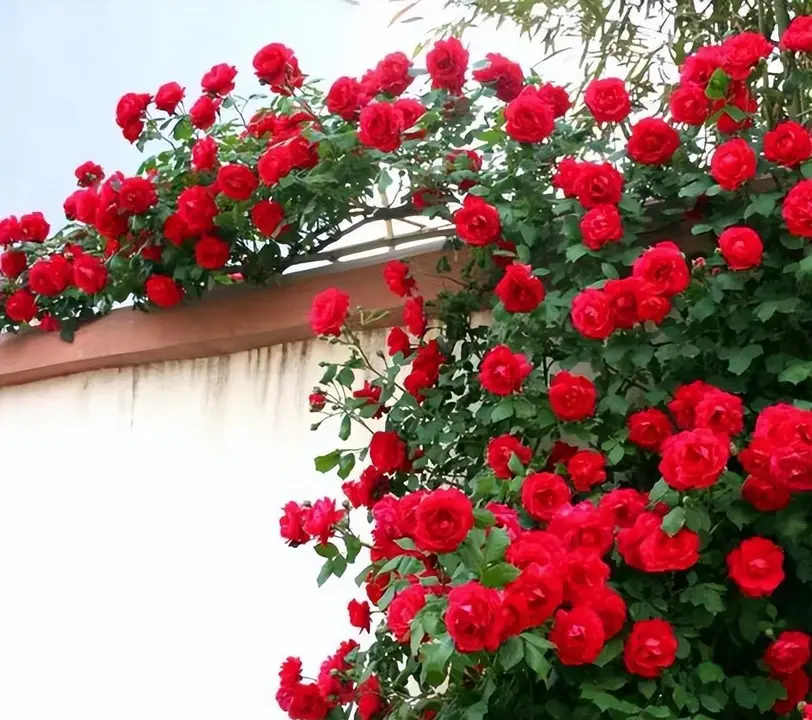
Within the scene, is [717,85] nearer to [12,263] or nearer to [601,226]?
[601,226]

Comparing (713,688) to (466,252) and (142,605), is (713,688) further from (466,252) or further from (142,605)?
(142,605)

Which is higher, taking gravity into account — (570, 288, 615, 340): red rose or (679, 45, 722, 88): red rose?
(679, 45, 722, 88): red rose

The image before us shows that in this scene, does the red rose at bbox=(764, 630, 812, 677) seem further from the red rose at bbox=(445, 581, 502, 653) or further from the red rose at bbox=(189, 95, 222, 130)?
the red rose at bbox=(189, 95, 222, 130)

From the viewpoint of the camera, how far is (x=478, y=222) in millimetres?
1567

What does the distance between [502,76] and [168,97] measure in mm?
673

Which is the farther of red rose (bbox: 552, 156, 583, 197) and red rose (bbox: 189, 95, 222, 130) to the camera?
red rose (bbox: 189, 95, 222, 130)

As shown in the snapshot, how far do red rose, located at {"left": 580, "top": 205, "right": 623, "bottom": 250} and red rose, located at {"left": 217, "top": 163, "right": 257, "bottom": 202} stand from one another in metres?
0.64

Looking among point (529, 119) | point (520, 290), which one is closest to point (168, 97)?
point (529, 119)

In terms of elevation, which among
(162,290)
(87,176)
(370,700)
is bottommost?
(370,700)

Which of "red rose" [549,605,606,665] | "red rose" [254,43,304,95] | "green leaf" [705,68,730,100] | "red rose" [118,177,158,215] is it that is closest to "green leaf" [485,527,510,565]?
"red rose" [549,605,606,665]

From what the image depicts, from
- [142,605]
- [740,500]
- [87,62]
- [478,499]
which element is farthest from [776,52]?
[87,62]

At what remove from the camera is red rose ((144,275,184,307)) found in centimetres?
195

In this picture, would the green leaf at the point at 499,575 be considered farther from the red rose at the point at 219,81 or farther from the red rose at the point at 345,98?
the red rose at the point at 219,81

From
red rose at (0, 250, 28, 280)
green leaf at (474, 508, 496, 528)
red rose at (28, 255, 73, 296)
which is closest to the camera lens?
green leaf at (474, 508, 496, 528)
